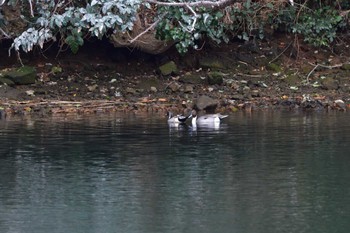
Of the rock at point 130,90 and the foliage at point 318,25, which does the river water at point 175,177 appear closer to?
the rock at point 130,90

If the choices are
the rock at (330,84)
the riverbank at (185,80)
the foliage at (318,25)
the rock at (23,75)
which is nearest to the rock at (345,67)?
the riverbank at (185,80)

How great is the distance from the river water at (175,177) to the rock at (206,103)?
228cm

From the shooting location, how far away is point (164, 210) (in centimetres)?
1055

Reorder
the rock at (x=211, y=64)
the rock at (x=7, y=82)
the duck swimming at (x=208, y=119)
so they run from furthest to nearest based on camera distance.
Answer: the rock at (x=211, y=64) < the rock at (x=7, y=82) < the duck swimming at (x=208, y=119)

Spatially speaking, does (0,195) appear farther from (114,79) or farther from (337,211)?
(114,79)

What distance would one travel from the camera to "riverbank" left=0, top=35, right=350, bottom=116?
21.5 m

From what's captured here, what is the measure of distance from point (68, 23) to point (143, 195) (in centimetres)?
594

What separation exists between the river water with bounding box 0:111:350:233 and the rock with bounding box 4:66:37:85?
4212 millimetres

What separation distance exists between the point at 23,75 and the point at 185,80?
12.2 feet

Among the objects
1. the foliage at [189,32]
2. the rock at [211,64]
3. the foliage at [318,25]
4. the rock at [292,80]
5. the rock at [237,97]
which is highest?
the foliage at [318,25]

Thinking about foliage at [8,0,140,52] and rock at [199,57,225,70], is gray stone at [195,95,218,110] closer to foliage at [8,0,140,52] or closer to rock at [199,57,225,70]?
rock at [199,57,225,70]

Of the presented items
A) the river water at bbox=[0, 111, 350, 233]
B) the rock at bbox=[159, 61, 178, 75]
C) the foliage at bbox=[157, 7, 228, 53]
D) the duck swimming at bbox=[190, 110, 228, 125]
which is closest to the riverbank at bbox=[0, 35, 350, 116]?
the rock at bbox=[159, 61, 178, 75]

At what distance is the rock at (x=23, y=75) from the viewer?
22.6m

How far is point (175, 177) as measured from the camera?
12.5 metres
